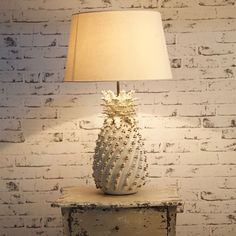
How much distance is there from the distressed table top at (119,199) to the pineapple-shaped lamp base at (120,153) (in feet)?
0.14

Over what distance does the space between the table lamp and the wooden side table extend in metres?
0.10

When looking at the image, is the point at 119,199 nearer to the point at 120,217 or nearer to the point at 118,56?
the point at 120,217

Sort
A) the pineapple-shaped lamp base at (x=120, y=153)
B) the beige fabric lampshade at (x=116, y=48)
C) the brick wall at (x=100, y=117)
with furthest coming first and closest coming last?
the brick wall at (x=100, y=117) → the pineapple-shaped lamp base at (x=120, y=153) → the beige fabric lampshade at (x=116, y=48)

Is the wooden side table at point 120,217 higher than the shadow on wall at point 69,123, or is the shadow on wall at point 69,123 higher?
the shadow on wall at point 69,123

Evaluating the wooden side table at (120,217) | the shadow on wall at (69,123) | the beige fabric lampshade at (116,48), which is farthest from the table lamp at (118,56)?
the shadow on wall at (69,123)

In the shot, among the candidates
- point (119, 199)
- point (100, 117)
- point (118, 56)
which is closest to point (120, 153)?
point (119, 199)

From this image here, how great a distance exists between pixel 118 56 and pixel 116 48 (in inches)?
1.1

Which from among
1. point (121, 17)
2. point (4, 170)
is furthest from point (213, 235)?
point (121, 17)

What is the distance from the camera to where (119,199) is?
219 centimetres

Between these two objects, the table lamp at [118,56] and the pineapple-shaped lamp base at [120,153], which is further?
the pineapple-shaped lamp base at [120,153]

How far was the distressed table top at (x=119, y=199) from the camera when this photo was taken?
2.13 meters

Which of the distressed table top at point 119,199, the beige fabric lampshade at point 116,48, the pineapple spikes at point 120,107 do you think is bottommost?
the distressed table top at point 119,199

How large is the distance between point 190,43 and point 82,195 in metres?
0.83

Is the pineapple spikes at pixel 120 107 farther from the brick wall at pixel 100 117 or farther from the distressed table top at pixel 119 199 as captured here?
the brick wall at pixel 100 117
